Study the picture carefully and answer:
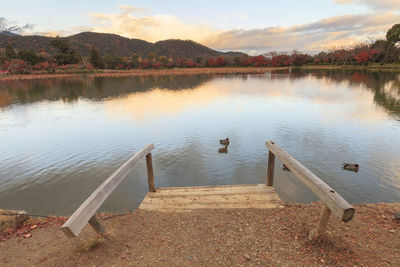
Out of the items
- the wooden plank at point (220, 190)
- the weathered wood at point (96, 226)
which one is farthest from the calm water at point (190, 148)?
the weathered wood at point (96, 226)

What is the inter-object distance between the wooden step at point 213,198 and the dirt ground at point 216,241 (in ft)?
1.17

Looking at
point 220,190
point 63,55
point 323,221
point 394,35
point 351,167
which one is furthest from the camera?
point 63,55

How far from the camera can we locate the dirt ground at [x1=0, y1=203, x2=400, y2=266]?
3.95 metres

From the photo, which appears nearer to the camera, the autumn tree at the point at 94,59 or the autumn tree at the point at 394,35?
the autumn tree at the point at 394,35

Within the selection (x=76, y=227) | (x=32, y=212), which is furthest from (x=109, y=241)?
(x=32, y=212)

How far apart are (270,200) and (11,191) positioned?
1085 cm

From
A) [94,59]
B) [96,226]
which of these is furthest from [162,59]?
[96,226]

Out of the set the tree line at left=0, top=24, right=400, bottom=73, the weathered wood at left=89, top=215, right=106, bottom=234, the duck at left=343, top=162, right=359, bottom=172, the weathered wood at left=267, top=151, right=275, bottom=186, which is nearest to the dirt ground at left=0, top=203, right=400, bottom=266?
the weathered wood at left=89, top=215, right=106, bottom=234

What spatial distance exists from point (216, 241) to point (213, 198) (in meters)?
2.04

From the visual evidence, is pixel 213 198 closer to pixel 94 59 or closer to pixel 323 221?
pixel 323 221

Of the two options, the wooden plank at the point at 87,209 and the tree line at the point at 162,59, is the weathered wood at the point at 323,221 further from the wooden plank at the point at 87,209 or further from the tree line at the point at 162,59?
the tree line at the point at 162,59

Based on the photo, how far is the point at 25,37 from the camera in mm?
189500

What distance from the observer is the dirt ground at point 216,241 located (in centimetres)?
395

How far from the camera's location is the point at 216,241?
4574mm
